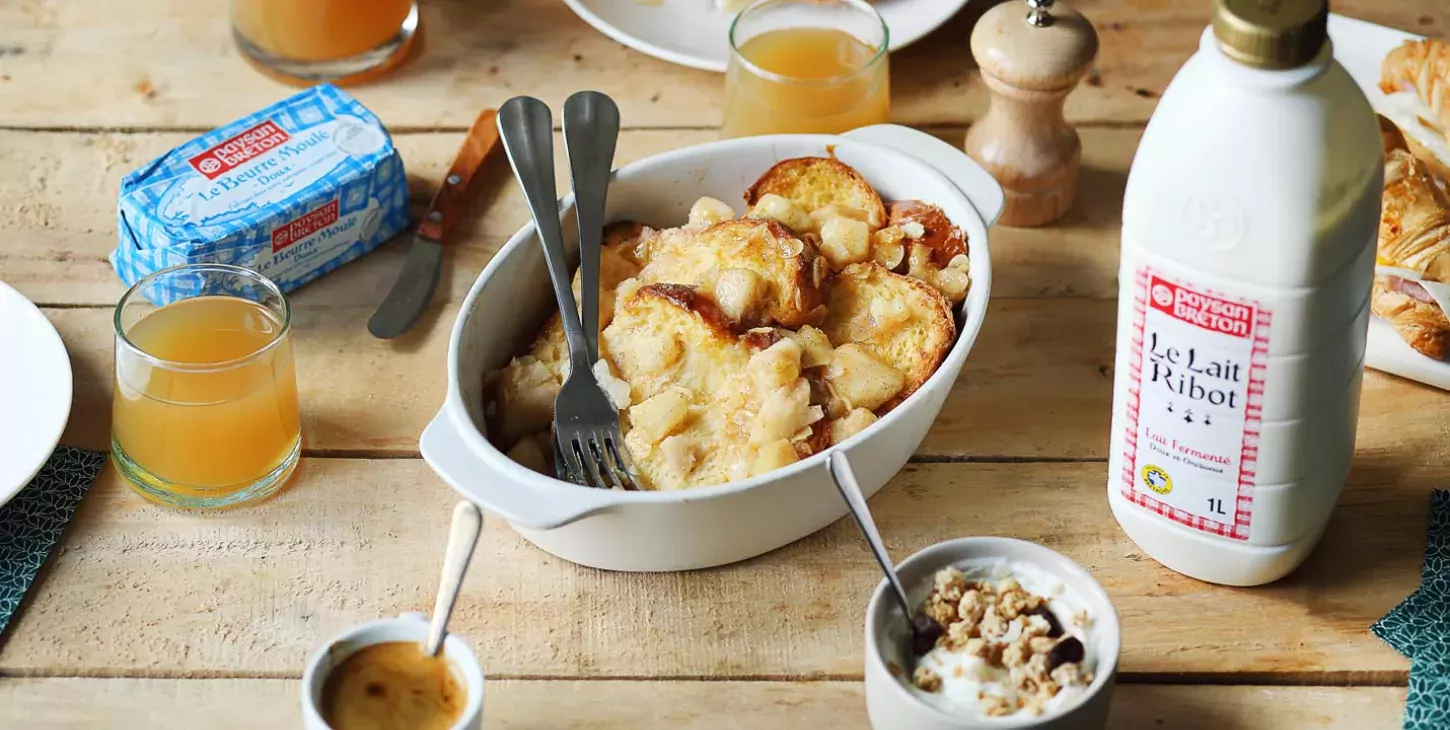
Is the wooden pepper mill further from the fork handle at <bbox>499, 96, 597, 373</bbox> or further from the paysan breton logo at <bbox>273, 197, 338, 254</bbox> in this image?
the paysan breton logo at <bbox>273, 197, 338, 254</bbox>

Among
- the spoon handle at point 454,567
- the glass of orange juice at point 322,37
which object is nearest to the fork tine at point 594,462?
the spoon handle at point 454,567

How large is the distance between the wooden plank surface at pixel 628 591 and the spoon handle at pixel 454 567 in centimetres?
14

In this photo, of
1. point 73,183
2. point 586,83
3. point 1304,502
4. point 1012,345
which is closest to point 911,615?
point 1304,502

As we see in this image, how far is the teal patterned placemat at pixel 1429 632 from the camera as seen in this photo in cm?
119

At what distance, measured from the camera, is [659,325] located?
1.35m

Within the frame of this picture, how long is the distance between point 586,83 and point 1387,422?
98cm

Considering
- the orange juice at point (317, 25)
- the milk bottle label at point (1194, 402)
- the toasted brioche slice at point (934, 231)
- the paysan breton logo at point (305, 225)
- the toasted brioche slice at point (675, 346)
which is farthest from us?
the orange juice at point (317, 25)

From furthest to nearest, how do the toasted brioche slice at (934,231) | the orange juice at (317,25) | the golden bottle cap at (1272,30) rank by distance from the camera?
the orange juice at (317,25)
the toasted brioche slice at (934,231)
the golden bottle cap at (1272,30)

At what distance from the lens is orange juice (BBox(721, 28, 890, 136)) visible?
1611 millimetres

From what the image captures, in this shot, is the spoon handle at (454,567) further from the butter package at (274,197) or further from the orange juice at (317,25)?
the orange juice at (317,25)

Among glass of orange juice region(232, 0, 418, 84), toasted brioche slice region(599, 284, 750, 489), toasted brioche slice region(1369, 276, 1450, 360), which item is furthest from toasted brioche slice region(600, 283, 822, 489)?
glass of orange juice region(232, 0, 418, 84)

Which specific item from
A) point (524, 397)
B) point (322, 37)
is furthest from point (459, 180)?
point (524, 397)

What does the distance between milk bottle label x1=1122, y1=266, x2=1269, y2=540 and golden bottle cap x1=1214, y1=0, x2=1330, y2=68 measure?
17 centimetres

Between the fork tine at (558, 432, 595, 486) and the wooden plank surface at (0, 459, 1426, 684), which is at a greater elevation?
the fork tine at (558, 432, 595, 486)
